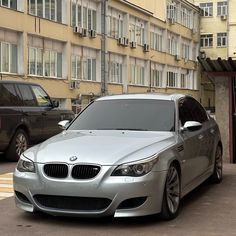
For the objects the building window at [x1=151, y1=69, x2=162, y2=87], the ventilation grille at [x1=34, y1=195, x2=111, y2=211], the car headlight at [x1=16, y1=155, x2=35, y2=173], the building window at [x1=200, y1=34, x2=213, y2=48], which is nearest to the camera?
the ventilation grille at [x1=34, y1=195, x2=111, y2=211]

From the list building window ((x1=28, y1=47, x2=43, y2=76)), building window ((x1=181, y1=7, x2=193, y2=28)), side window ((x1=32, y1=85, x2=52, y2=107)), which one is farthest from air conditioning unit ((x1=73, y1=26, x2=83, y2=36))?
building window ((x1=181, y1=7, x2=193, y2=28))

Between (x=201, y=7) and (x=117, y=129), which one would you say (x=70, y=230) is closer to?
(x=117, y=129)

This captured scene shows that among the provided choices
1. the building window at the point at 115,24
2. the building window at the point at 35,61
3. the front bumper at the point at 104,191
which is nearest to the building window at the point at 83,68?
the building window at the point at 115,24

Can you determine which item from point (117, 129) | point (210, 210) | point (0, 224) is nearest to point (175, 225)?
point (210, 210)

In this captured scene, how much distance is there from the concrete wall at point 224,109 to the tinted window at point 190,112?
314 cm

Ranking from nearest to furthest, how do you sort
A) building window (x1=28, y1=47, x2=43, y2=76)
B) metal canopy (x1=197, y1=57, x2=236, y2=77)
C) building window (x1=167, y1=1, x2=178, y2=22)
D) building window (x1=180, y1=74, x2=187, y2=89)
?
metal canopy (x1=197, y1=57, x2=236, y2=77), building window (x1=28, y1=47, x2=43, y2=76), building window (x1=167, y1=1, x2=178, y2=22), building window (x1=180, y1=74, x2=187, y2=89)

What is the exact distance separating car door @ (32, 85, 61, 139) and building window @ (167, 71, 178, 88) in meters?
44.3

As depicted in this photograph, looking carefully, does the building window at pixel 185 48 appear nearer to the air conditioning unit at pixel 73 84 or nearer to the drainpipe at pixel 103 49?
the drainpipe at pixel 103 49

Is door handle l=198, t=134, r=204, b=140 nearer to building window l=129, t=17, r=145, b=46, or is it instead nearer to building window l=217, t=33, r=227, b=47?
building window l=129, t=17, r=145, b=46

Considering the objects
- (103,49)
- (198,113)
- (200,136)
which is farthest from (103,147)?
(103,49)

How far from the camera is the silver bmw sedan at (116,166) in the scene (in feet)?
20.2

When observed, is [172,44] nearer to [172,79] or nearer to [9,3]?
[172,79]

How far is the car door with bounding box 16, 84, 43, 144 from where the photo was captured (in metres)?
13.7

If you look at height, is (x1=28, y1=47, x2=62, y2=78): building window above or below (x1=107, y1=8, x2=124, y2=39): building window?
below
